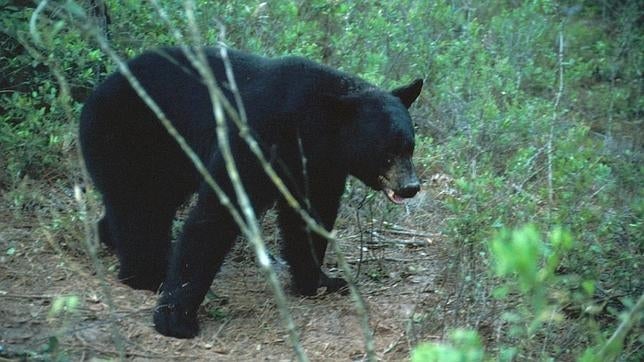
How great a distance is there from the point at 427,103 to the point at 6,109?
13.9 ft

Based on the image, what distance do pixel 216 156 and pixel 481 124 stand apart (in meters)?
3.48

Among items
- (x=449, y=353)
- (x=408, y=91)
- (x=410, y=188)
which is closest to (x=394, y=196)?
(x=410, y=188)

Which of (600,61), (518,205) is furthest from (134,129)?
(600,61)

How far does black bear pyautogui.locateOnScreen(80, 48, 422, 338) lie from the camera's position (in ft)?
18.7

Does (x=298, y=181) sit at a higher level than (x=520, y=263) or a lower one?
lower

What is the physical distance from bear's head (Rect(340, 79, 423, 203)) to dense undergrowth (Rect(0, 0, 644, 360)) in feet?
1.34

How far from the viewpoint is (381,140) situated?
5863mm

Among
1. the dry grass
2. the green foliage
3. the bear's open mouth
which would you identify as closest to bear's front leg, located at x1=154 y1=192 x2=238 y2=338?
the dry grass

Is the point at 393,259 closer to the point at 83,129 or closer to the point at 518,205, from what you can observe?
the point at 518,205

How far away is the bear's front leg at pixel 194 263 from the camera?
5656 millimetres

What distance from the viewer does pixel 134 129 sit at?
6.22 meters

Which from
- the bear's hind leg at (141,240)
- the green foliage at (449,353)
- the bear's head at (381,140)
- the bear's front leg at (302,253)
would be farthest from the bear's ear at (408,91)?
the green foliage at (449,353)

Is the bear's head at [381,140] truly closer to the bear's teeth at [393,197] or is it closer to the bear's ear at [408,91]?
the bear's teeth at [393,197]

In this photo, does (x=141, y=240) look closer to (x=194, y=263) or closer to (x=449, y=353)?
(x=194, y=263)
